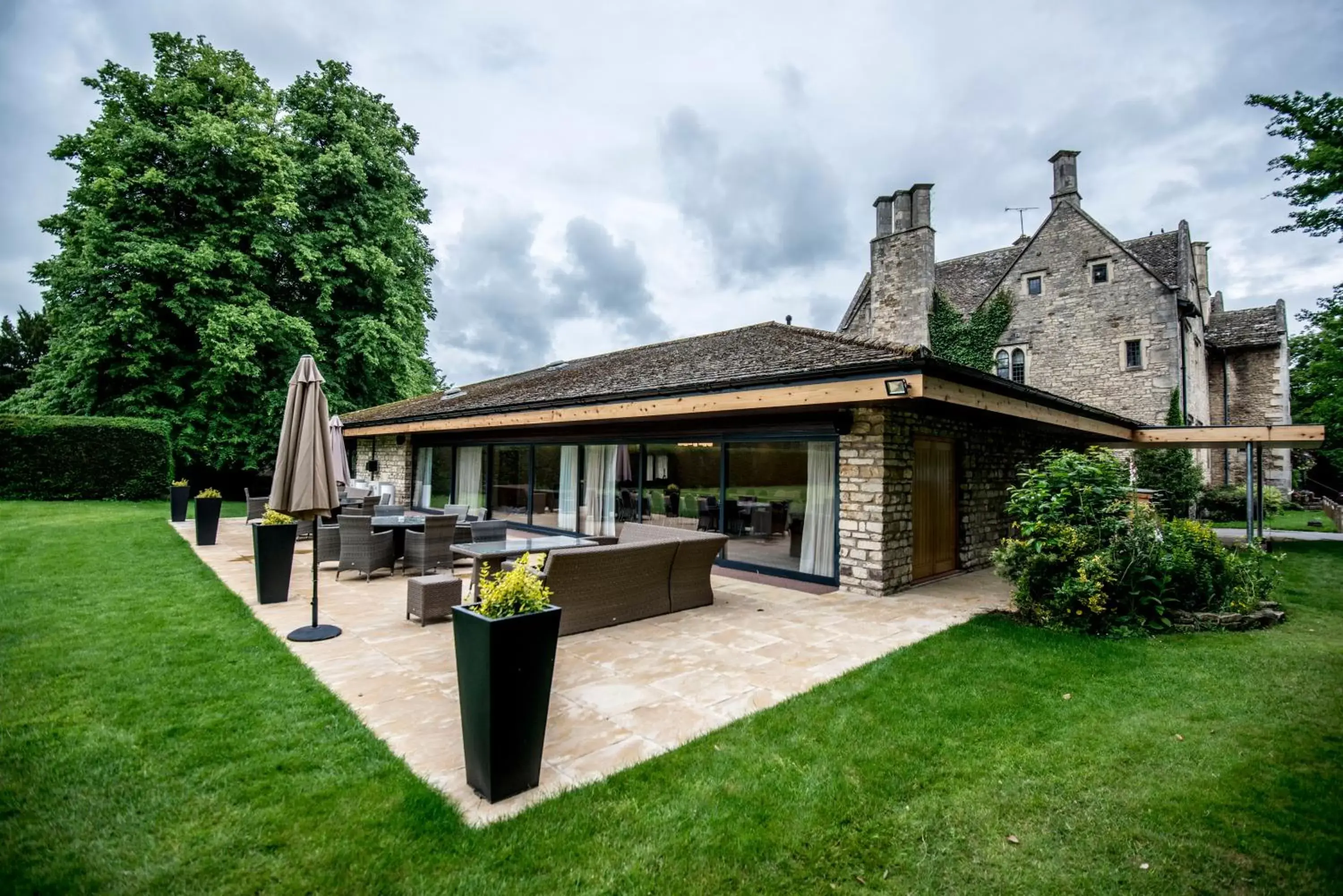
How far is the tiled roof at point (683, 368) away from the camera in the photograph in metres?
6.59

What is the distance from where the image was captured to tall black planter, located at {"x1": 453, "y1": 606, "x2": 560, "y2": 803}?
8.08 feet

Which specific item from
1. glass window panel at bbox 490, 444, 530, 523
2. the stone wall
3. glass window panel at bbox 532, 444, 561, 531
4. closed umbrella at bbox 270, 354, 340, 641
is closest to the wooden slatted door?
the stone wall

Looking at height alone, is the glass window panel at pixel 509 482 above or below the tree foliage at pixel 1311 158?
below

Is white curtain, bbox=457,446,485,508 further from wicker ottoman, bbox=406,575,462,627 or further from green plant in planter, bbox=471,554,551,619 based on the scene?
green plant in planter, bbox=471,554,551,619

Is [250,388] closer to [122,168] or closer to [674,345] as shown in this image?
[122,168]

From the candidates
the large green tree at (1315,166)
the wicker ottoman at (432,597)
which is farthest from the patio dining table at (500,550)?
the large green tree at (1315,166)

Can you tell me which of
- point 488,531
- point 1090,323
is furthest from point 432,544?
point 1090,323

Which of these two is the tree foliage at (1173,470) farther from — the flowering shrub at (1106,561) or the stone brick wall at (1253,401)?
the flowering shrub at (1106,561)

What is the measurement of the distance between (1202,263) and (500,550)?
2867 cm

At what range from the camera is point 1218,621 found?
5492 mm

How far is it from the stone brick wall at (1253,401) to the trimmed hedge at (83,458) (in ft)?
109

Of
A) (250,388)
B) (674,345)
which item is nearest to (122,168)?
(250,388)

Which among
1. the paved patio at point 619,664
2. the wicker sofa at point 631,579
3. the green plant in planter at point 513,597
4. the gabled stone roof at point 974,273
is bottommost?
the paved patio at point 619,664

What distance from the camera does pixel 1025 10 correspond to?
7.77m
